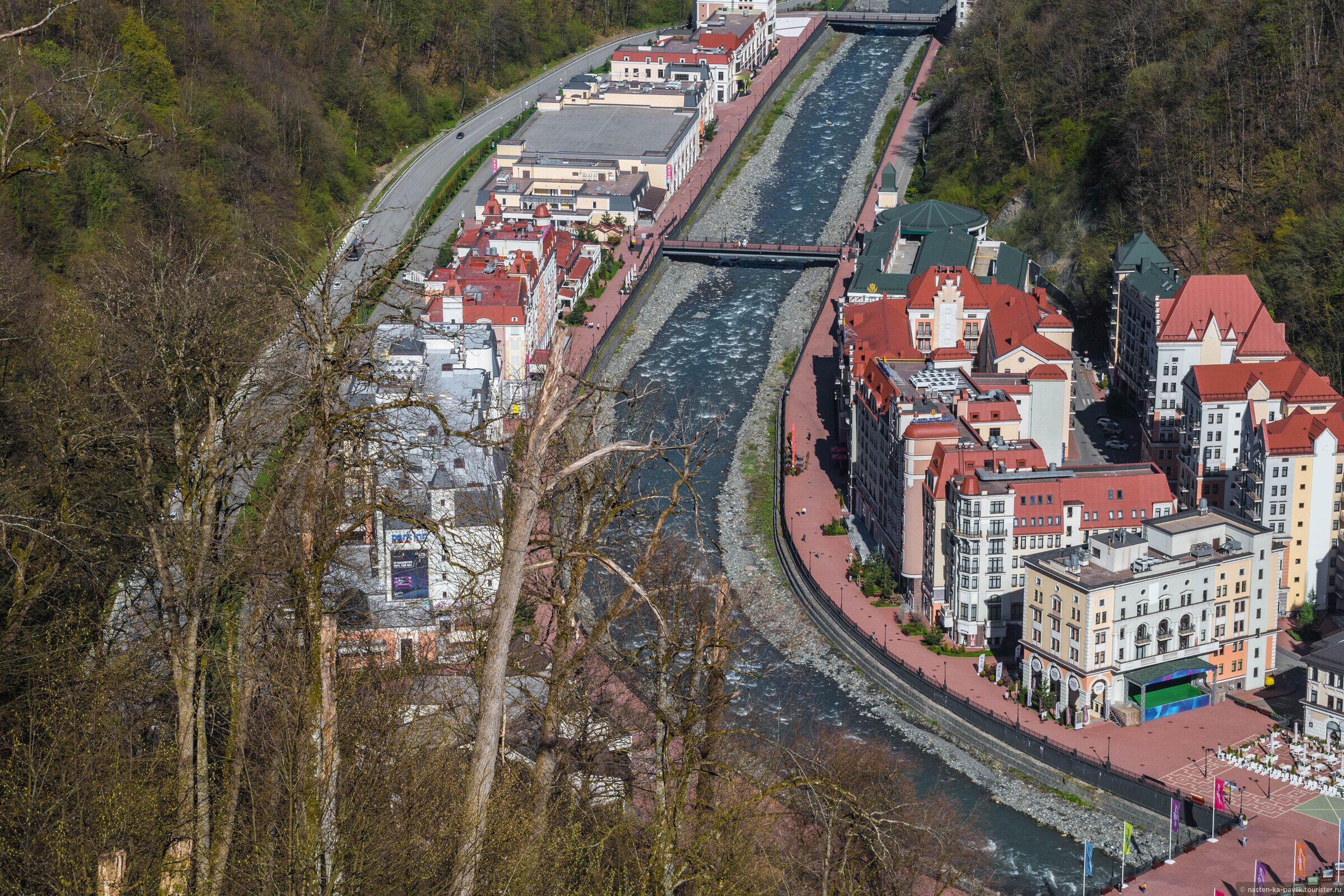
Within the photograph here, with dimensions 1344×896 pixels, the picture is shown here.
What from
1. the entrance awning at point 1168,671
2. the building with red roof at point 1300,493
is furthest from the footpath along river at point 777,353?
the building with red roof at point 1300,493

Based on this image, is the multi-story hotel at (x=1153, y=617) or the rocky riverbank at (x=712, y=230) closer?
the multi-story hotel at (x=1153, y=617)

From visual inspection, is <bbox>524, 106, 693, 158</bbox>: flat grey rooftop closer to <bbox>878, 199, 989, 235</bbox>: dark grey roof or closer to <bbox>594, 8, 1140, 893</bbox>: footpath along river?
<bbox>594, 8, 1140, 893</bbox>: footpath along river

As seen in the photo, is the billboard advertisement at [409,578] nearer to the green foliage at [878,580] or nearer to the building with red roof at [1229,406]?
the green foliage at [878,580]

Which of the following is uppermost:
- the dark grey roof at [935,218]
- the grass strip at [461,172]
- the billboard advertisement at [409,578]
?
the grass strip at [461,172]

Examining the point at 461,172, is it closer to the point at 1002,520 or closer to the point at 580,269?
the point at 580,269

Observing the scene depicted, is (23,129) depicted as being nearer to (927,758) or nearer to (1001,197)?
(927,758)
